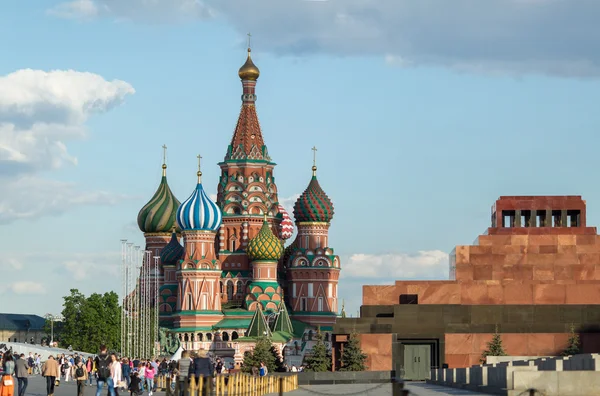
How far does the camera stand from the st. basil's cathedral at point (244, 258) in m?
106

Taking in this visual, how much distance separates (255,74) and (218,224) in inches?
597

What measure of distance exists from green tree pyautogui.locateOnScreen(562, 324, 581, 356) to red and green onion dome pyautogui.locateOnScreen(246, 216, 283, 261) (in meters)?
57.3

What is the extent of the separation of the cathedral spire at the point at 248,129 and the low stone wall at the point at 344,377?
59.7 m

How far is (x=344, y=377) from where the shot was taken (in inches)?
2050

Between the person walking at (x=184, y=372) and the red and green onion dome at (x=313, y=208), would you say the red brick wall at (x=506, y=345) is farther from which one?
the red and green onion dome at (x=313, y=208)

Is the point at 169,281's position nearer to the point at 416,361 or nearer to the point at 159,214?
the point at 159,214

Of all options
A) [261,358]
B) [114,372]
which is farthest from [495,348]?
[114,372]

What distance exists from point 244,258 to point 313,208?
23.0ft

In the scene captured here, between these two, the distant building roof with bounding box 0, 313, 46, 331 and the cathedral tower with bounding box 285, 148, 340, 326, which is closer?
the cathedral tower with bounding box 285, 148, 340, 326

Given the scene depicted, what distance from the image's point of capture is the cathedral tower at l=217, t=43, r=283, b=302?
363 ft

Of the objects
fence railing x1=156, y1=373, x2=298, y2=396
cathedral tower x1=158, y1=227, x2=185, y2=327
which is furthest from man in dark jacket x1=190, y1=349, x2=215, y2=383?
cathedral tower x1=158, y1=227, x2=185, y2=327

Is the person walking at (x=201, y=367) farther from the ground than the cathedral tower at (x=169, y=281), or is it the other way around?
the cathedral tower at (x=169, y=281)

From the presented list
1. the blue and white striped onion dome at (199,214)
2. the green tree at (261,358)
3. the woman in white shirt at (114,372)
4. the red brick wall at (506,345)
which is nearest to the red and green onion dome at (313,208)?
the blue and white striped onion dome at (199,214)

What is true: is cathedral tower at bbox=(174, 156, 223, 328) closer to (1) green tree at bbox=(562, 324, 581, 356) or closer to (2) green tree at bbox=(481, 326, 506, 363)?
(2) green tree at bbox=(481, 326, 506, 363)
